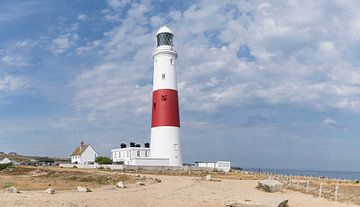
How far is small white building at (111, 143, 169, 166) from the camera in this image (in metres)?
47.2

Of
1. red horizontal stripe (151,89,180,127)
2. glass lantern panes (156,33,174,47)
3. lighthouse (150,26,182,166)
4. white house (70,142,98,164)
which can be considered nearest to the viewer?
red horizontal stripe (151,89,180,127)

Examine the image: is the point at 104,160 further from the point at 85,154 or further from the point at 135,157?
the point at 85,154

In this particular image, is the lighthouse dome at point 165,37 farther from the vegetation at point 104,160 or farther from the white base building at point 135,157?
the vegetation at point 104,160

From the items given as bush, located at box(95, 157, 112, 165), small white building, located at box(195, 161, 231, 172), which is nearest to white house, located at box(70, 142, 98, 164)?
bush, located at box(95, 157, 112, 165)

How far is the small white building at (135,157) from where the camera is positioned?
47169 millimetres

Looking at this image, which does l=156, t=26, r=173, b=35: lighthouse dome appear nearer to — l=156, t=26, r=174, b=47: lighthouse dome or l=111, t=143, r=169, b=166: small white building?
l=156, t=26, r=174, b=47: lighthouse dome

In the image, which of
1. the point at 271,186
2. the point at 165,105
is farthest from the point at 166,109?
the point at 271,186

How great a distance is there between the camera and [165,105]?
147 ft

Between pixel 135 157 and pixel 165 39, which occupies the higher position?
pixel 165 39

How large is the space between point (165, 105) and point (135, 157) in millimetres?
11073

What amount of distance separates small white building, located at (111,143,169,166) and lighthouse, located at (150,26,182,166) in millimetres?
756

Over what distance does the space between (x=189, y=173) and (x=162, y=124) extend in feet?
20.0

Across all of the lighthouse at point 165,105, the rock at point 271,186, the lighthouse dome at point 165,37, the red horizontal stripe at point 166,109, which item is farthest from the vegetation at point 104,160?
the rock at point 271,186

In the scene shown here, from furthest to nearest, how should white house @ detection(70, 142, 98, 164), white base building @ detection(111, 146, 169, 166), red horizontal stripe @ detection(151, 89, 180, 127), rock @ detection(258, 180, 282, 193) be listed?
white house @ detection(70, 142, 98, 164) < white base building @ detection(111, 146, 169, 166) < red horizontal stripe @ detection(151, 89, 180, 127) < rock @ detection(258, 180, 282, 193)
